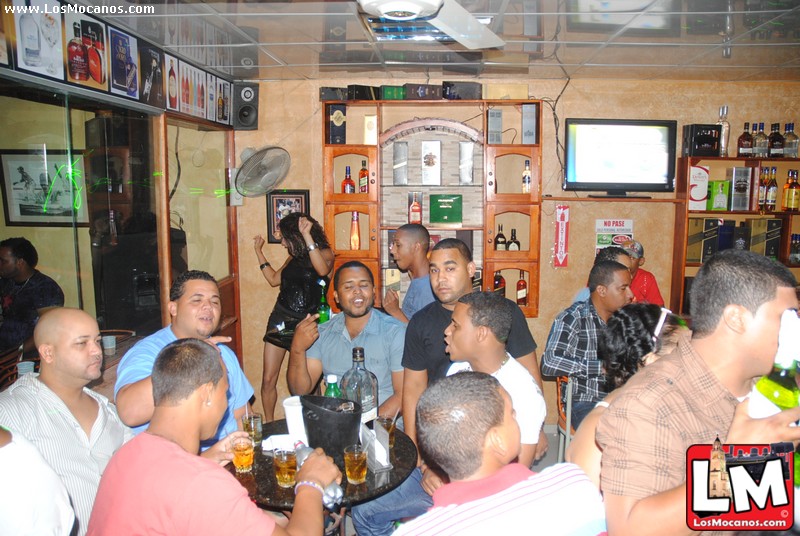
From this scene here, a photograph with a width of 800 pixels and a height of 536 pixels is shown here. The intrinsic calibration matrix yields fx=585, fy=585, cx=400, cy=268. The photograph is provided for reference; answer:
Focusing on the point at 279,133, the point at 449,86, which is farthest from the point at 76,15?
the point at 449,86

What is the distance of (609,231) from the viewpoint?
5379 mm

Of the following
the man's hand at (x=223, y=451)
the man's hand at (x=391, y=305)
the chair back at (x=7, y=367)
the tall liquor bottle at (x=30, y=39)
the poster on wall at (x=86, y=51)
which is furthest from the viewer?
the man's hand at (x=391, y=305)

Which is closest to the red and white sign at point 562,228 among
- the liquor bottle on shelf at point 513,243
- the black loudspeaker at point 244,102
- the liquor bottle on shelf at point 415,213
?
the liquor bottle on shelf at point 513,243

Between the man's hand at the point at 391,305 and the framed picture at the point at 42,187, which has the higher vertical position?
the framed picture at the point at 42,187

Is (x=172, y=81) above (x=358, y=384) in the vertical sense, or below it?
above

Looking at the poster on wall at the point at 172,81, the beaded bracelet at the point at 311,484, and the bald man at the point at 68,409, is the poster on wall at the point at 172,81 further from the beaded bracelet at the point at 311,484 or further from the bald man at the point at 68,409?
the beaded bracelet at the point at 311,484

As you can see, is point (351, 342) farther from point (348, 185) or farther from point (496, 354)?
point (348, 185)

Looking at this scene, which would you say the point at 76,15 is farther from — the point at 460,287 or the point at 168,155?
the point at 460,287

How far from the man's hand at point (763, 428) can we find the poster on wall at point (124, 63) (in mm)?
3459

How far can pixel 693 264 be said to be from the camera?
5.24 m

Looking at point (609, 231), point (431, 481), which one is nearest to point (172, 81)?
point (431, 481)

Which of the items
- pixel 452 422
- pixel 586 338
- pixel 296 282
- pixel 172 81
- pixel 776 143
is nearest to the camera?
pixel 452 422

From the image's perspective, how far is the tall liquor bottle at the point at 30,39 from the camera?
2.62 metres

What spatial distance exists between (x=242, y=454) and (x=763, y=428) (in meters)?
1.71
